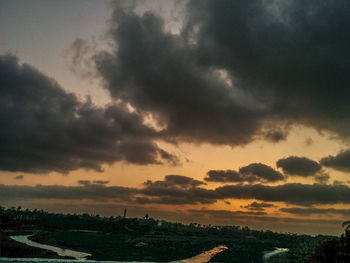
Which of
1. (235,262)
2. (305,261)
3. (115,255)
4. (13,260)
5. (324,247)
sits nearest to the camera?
(13,260)

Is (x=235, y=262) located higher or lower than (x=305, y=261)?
lower

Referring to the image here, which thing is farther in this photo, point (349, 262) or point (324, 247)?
point (324, 247)

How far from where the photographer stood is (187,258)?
61406 millimetres

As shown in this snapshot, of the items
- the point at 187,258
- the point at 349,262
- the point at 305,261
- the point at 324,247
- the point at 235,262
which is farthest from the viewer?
the point at 187,258

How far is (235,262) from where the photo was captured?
5650cm

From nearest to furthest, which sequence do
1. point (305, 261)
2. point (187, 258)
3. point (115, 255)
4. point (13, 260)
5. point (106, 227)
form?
point (13, 260) → point (305, 261) → point (115, 255) → point (187, 258) → point (106, 227)

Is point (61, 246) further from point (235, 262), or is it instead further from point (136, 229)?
point (136, 229)

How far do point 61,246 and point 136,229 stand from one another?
76740 millimetres

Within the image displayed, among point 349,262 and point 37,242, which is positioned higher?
point 349,262

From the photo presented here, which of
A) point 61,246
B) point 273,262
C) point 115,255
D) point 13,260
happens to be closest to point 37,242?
point 61,246

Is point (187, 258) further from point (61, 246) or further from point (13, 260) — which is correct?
point (13, 260)

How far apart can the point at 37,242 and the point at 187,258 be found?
2965 centimetres

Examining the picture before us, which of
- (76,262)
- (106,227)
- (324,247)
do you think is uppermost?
(324,247)

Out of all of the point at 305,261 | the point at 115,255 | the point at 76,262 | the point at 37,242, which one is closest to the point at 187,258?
the point at 115,255
